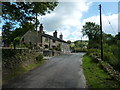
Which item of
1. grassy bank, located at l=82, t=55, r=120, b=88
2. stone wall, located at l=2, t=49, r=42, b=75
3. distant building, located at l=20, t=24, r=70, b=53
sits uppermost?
distant building, located at l=20, t=24, r=70, b=53

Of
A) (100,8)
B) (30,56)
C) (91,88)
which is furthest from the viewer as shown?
(100,8)

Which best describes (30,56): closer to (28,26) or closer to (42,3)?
(28,26)

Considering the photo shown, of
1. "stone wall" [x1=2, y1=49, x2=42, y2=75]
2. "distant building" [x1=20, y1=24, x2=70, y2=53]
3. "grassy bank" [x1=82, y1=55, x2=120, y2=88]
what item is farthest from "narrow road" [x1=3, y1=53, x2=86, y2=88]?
"distant building" [x1=20, y1=24, x2=70, y2=53]

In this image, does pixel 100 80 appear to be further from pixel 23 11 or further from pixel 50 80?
pixel 23 11

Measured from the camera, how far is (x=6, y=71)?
36.1 feet

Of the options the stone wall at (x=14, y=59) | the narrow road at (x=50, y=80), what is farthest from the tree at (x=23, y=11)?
the narrow road at (x=50, y=80)

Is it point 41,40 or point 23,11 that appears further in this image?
point 41,40

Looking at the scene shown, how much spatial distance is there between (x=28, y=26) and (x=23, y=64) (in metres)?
4.28

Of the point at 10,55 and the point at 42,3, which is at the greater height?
the point at 42,3

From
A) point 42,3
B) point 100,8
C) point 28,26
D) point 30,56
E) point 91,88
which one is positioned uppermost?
point 100,8

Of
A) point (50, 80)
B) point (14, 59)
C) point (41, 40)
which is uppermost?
point (41, 40)

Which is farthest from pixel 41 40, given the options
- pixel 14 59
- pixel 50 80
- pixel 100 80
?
pixel 100 80

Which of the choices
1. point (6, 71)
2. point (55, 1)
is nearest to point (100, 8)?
point (55, 1)

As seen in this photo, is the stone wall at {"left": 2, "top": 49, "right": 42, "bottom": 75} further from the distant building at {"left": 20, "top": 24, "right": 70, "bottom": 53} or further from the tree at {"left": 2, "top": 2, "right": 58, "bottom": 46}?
the distant building at {"left": 20, "top": 24, "right": 70, "bottom": 53}
